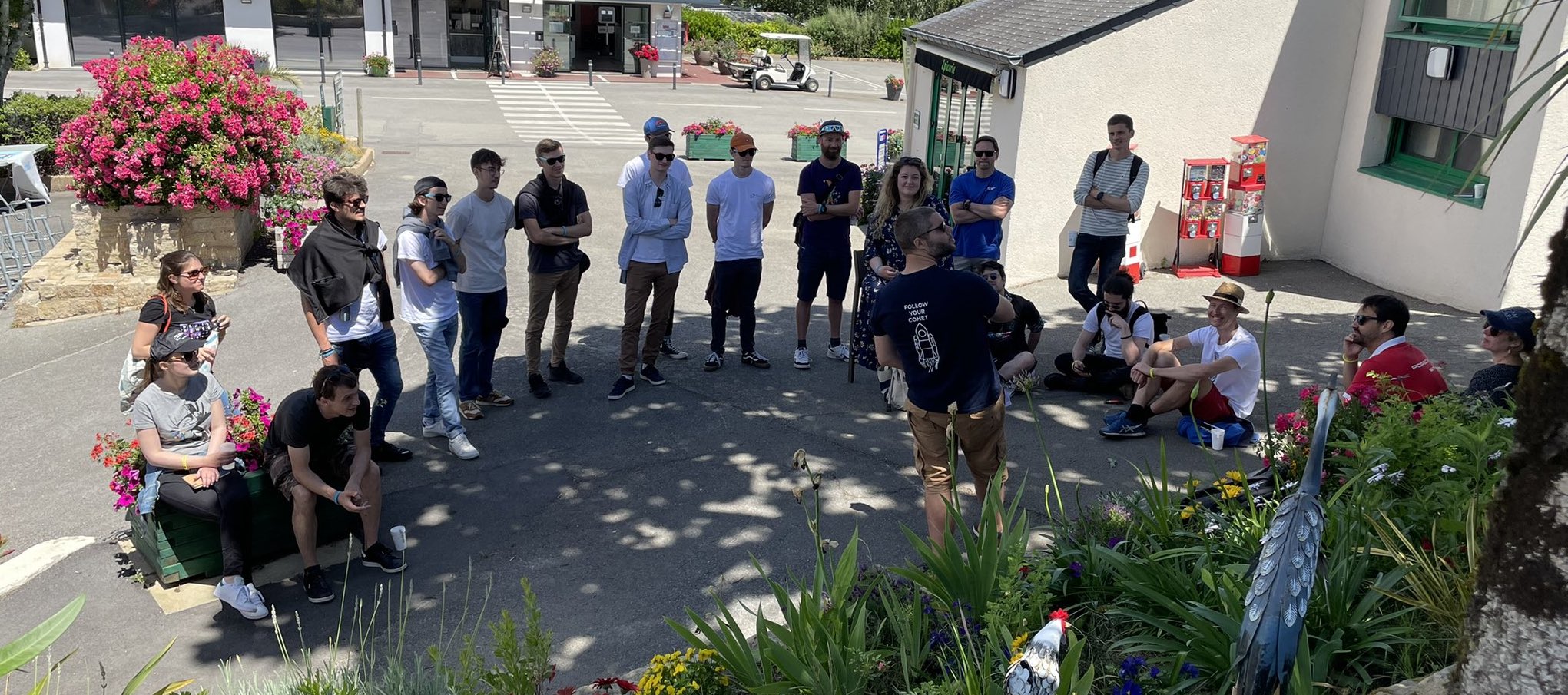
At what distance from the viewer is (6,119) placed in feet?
60.1

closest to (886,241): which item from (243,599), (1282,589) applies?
(243,599)

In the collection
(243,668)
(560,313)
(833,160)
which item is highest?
(833,160)

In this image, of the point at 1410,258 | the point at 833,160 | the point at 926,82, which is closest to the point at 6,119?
the point at 926,82

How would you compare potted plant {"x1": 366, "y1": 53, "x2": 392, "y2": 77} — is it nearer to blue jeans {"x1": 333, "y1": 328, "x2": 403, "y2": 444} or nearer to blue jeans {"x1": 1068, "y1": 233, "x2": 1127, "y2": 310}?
blue jeans {"x1": 1068, "y1": 233, "x2": 1127, "y2": 310}

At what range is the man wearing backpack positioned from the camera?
9336 mm

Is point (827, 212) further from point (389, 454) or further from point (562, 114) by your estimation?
point (562, 114)

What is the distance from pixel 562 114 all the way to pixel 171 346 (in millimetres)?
23426

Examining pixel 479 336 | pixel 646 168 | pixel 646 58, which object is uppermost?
pixel 646 58

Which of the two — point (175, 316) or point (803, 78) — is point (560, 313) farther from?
point (803, 78)

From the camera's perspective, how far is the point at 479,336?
26.2 feet

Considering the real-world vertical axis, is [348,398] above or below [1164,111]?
below

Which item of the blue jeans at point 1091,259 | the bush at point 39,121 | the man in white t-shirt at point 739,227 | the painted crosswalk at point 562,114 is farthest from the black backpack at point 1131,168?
the bush at point 39,121

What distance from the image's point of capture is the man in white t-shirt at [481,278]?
756 centimetres

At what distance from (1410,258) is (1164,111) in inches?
105
